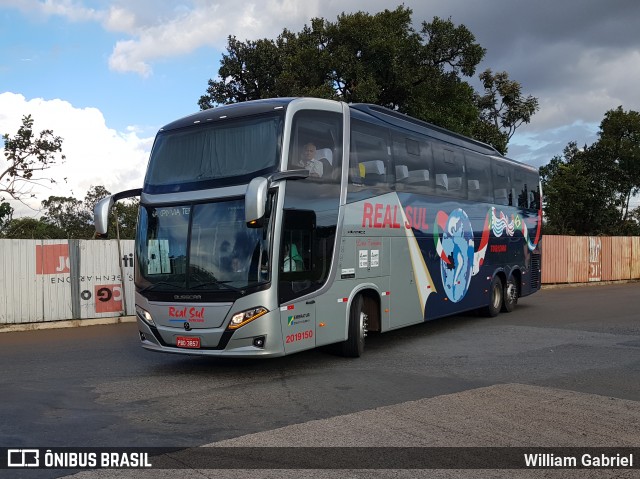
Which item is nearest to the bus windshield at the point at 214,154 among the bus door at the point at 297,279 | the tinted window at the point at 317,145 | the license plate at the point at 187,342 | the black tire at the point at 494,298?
the tinted window at the point at 317,145

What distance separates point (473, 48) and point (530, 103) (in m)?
8.37

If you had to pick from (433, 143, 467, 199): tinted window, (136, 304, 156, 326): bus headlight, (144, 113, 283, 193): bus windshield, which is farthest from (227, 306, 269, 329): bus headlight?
(433, 143, 467, 199): tinted window

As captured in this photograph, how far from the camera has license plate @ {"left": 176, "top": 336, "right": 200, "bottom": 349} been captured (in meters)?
8.65

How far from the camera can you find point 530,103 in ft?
114

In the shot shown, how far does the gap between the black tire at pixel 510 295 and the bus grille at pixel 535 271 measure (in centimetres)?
103

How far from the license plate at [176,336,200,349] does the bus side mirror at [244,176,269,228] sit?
2028 millimetres

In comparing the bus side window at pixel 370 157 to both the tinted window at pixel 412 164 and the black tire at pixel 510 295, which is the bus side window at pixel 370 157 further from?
the black tire at pixel 510 295

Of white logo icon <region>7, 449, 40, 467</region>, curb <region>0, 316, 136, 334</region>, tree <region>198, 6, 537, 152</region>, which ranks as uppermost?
tree <region>198, 6, 537, 152</region>

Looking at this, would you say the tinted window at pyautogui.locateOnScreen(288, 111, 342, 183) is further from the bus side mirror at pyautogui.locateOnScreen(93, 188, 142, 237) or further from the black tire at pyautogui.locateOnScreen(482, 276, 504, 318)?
the black tire at pyautogui.locateOnScreen(482, 276, 504, 318)

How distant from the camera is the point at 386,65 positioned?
2636 centimetres

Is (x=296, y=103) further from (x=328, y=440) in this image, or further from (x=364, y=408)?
(x=328, y=440)

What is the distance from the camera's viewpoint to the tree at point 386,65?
2620 centimetres

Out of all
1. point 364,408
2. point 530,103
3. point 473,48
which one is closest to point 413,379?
point 364,408

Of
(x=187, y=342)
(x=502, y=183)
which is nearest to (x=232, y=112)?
(x=187, y=342)
